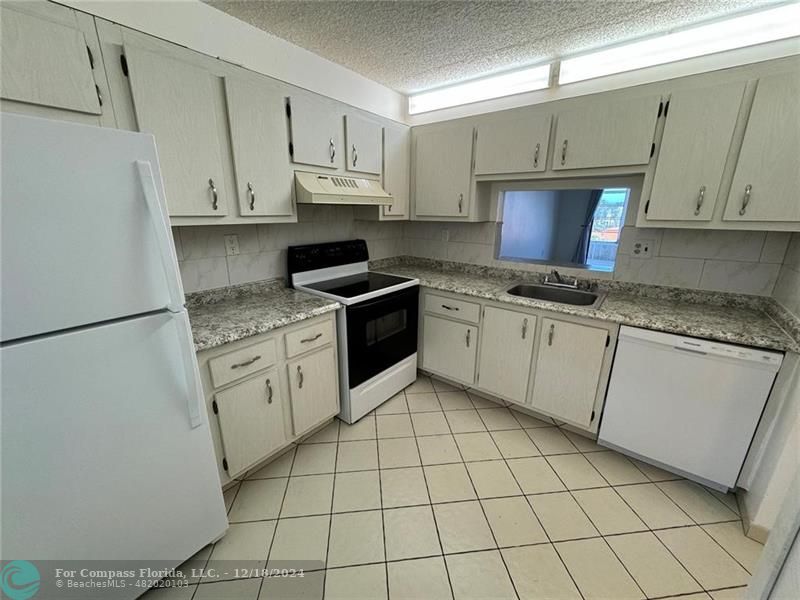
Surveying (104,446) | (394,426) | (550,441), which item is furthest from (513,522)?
(104,446)

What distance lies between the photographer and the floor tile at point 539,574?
1.25 metres

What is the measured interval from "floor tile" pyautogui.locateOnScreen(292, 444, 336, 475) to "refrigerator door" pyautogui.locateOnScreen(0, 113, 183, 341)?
4.22 ft

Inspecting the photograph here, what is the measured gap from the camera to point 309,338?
185cm

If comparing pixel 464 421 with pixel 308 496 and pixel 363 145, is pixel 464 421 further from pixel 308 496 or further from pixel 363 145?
pixel 363 145

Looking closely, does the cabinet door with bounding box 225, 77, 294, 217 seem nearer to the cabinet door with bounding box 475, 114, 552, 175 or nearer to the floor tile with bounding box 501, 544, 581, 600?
the cabinet door with bounding box 475, 114, 552, 175

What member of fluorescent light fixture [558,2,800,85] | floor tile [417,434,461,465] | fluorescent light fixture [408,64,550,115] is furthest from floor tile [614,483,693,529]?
fluorescent light fixture [408,64,550,115]

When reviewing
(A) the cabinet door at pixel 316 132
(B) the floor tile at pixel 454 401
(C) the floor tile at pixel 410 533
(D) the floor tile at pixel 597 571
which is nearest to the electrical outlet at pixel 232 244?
(A) the cabinet door at pixel 316 132

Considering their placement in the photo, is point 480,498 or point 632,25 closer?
point 480,498

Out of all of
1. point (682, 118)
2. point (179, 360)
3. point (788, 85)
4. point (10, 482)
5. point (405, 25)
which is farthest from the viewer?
point (405, 25)

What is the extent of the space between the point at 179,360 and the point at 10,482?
474mm

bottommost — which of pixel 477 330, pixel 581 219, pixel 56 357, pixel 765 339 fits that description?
pixel 477 330

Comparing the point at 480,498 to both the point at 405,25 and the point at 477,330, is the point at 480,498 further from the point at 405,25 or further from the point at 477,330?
the point at 405,25

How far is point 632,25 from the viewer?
1.80 metres

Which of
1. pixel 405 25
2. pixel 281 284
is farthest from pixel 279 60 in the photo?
pixel 281 284
